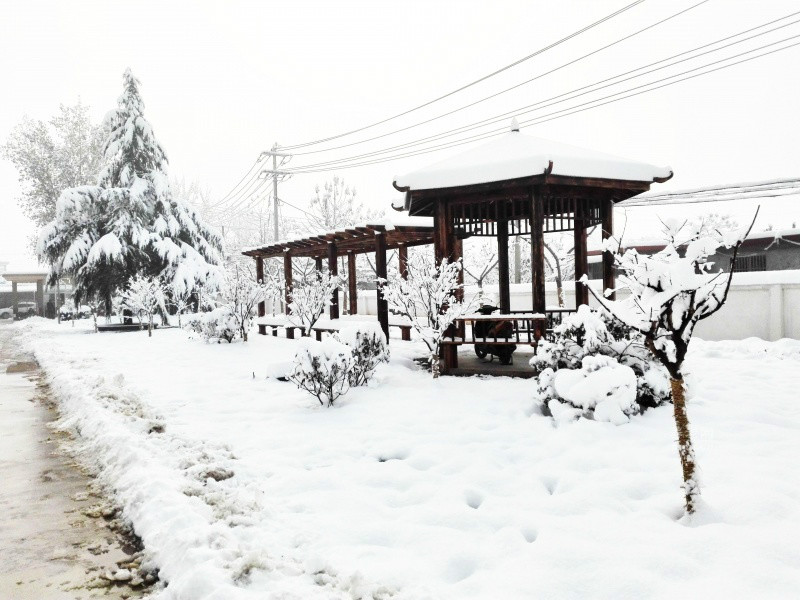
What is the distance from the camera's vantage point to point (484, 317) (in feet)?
27.2

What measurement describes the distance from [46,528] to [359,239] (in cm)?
1001

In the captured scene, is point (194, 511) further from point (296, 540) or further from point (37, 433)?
point (37, 433)

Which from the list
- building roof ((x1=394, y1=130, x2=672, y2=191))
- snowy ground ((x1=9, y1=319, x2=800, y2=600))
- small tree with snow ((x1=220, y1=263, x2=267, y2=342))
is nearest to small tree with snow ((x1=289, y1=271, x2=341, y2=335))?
small tree with snow ((x1=220, y1=263, x2=267, y2=342))

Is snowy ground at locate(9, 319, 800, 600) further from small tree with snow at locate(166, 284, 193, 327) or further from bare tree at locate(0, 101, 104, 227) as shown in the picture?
bare tree at locate(0, 101, 104, 227)

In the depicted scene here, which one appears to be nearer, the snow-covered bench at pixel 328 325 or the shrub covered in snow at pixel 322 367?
the shrub covered in snow at pixel 322 367

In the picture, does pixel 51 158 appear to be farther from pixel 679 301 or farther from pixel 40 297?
pixel 679 301

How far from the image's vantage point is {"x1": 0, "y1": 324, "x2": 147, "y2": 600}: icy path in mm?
3115

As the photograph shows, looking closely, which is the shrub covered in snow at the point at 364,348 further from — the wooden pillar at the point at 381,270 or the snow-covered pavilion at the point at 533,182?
the wooden pillar at the point at 381,270

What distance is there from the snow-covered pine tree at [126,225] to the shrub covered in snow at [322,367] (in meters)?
18.4

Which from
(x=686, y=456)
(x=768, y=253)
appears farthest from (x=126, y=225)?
(x=768, y=253)

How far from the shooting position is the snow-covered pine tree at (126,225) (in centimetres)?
2256

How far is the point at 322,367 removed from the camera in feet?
22.1

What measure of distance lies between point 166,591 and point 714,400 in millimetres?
6168

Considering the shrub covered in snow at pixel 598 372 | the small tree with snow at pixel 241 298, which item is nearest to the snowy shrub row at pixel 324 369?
the shrub covered in snow at pixel 598 372
